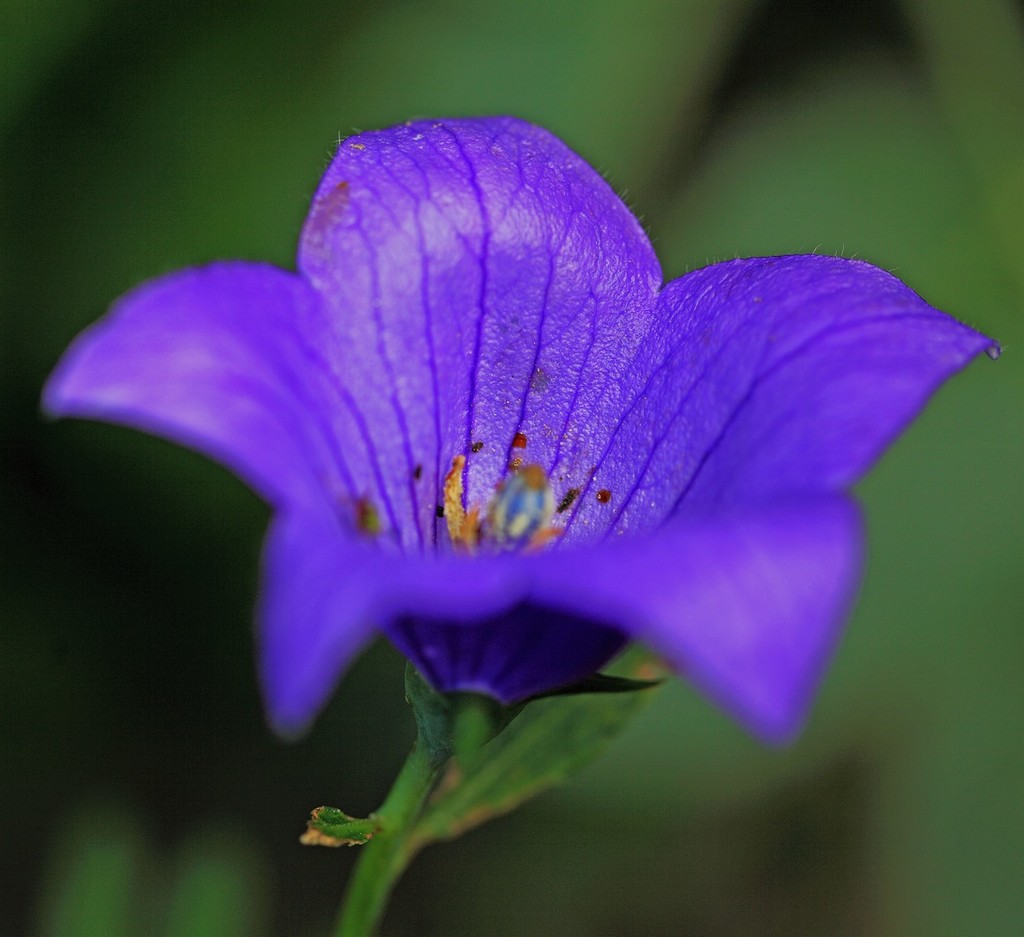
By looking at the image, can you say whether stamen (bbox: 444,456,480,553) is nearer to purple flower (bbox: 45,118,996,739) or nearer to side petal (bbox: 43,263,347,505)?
purple flower (bbox: 45,118,996,739)

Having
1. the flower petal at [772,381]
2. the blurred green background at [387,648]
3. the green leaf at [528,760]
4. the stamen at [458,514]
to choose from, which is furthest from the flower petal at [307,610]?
the blurred green background at [387,648]

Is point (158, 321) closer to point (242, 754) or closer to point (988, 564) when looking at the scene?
point (242, 754)

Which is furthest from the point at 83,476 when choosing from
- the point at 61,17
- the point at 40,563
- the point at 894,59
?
the point at 894,59

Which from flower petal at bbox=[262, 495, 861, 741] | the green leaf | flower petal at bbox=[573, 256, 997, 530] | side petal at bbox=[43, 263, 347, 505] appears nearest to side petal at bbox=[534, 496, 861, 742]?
flower petal at bbox=[262, 495, 861, 741]

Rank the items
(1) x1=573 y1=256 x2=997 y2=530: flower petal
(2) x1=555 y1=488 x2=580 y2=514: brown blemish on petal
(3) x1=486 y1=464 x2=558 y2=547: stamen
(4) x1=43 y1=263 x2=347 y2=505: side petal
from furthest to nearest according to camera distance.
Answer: (2) x1=555 y1=488 x2=580 y2=514: brown blemish on petal
(3) x1=486 y1=464 x2=558 y2=547: stamen
(1) x1=573 y1=256 x2=997 y2=530: flower petal
(4) x1=43 y1=263 x2=347 y2=505: side petal

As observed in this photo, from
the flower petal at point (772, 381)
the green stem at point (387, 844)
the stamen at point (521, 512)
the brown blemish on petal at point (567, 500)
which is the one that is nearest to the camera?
the flower petal at point (772, 381)

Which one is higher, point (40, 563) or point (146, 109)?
point (146, 109)

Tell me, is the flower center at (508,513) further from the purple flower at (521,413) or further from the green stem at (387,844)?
the green stem at (387,844)
